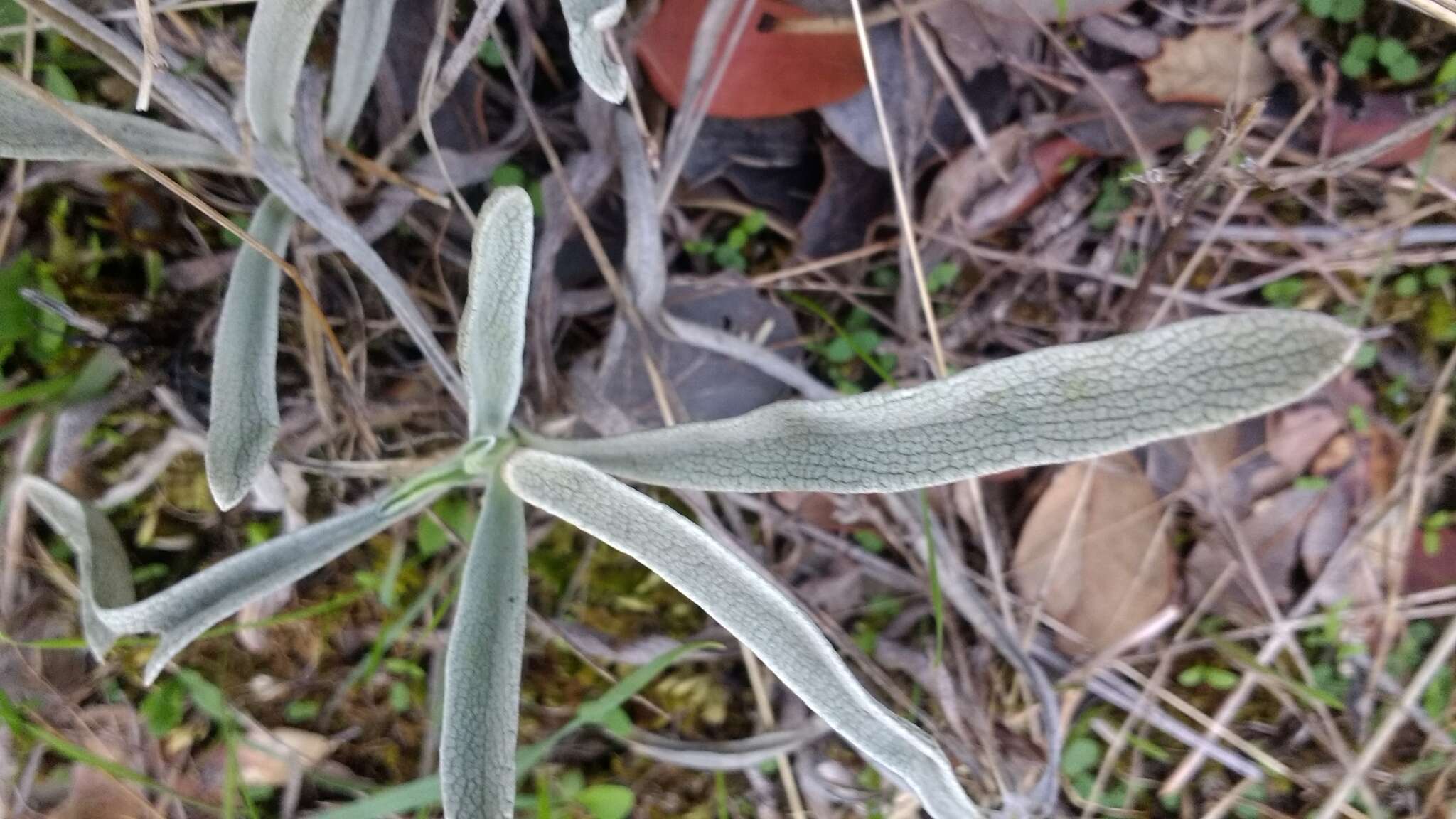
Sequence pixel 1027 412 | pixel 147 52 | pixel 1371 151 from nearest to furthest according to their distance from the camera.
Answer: pixel 1027 412 → pixel 147 52 → pixel 1371 151

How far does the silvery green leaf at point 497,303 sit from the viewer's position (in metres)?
0.81

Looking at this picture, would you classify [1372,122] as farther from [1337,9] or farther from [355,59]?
[355,59]

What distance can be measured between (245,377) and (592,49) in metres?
0.51

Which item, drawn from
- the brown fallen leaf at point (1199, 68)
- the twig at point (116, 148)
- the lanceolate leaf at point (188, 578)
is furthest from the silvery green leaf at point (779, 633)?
the brown fallen leaf at point (1199, 68)

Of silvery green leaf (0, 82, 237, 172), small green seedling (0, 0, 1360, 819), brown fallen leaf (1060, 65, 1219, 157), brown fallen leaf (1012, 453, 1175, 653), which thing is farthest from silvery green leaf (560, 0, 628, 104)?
brown fallen leaf (1012, 453, 1175, 653)

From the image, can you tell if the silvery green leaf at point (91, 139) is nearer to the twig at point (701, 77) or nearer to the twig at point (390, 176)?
the twig at point (390, 176)

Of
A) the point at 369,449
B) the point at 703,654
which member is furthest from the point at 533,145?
the point at 703,654

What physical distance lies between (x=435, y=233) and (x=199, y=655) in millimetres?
693

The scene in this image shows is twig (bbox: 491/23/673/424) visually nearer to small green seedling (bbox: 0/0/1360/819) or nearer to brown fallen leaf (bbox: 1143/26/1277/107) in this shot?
small green seedling (bbox: 0/0/1360/819)

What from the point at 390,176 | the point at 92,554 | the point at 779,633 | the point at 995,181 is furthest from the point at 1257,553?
the point at 92,554

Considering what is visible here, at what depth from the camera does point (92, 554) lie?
1.04m

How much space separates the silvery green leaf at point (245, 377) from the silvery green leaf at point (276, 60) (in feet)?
0.33

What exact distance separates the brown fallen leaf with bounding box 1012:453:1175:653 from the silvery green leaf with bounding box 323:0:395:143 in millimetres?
1071

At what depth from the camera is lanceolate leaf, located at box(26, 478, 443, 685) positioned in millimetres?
890
